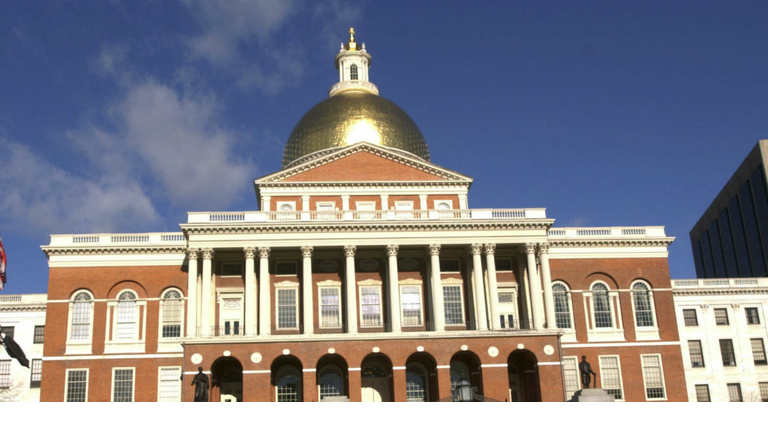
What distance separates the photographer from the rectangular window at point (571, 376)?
178 ft

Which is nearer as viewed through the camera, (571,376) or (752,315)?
(571,376)

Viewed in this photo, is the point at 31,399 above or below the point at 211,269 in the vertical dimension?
below

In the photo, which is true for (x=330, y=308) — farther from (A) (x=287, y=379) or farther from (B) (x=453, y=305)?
(B) (x=453, y=305)

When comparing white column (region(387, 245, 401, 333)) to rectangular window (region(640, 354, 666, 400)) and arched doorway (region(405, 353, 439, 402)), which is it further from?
rectangular window (region(640, 354, 666, 400))

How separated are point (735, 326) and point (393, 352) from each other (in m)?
28.1

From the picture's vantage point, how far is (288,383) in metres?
52.5

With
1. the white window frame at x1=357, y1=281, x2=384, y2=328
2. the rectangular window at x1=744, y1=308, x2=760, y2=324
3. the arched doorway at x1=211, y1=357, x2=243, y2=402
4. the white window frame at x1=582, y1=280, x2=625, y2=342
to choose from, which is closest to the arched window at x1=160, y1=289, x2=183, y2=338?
the arched doorway at x1=211, y1=357, x2=243, y2=402

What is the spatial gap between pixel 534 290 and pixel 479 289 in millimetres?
3498

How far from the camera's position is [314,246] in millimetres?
52625

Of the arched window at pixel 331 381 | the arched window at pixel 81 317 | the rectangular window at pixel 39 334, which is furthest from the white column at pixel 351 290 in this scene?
the rectangular window at pixel 39 334

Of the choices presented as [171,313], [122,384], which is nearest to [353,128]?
[171,313]

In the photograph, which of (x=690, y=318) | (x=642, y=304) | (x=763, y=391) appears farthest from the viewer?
(x=690, y=318)
